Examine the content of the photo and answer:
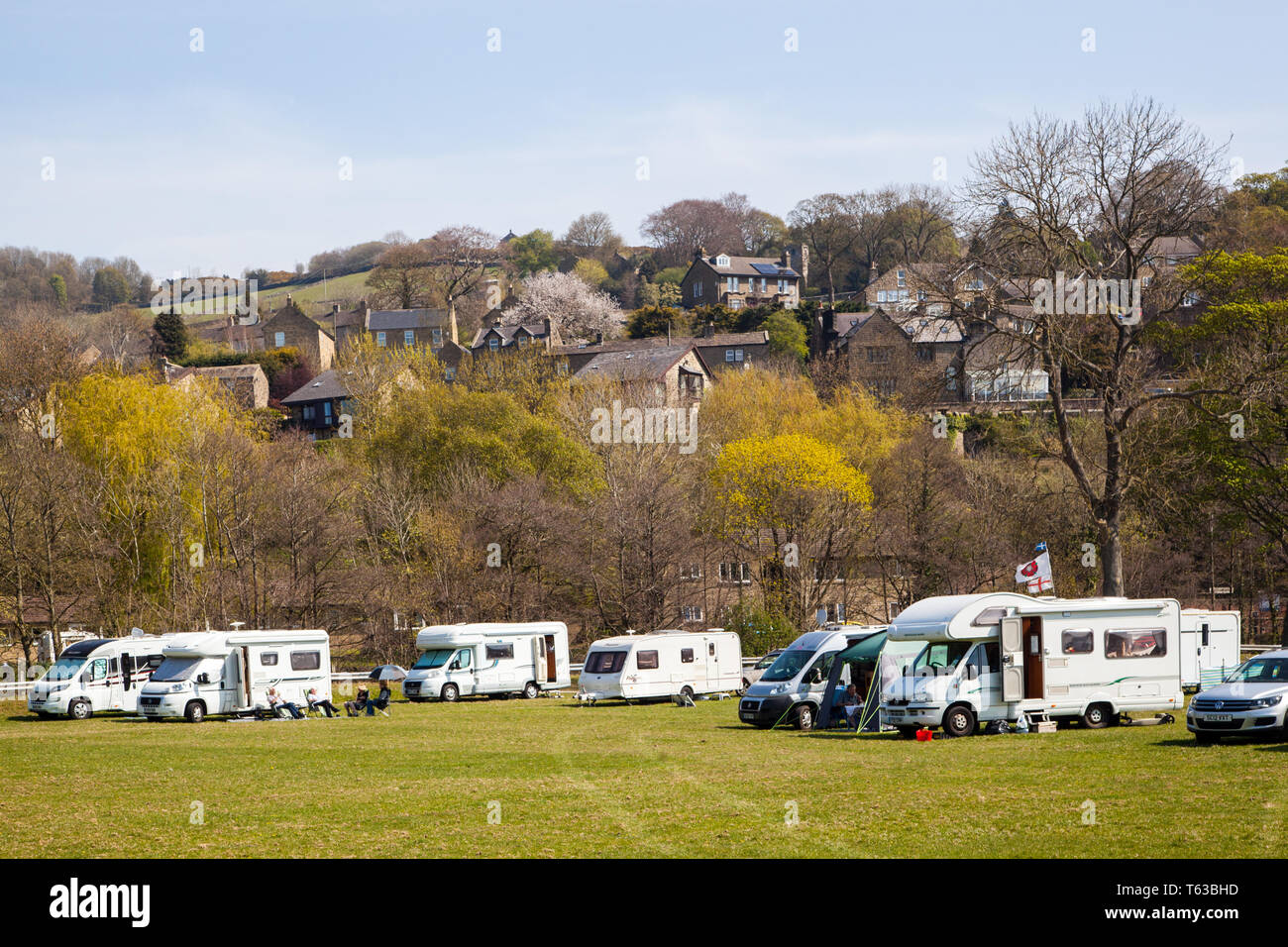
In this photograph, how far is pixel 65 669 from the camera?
35.8 m

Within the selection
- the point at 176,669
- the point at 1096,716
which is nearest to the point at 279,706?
the point at 176,669

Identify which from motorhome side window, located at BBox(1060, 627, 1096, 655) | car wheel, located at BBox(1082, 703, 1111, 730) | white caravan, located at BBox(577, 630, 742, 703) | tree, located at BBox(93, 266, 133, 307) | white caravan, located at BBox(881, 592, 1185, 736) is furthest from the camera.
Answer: tree, located at BBox(93, 266, 133, 307)

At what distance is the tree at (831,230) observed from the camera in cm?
14612

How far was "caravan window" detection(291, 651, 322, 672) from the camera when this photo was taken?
117 feet

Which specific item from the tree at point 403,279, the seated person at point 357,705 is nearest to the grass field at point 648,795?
the seated person at point 357,705

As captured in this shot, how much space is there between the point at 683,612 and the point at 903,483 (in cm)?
1378

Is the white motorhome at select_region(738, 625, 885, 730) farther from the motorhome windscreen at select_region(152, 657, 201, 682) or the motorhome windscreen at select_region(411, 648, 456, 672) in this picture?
the motorhome windscreen at select_region(152, 657, 201, 682)

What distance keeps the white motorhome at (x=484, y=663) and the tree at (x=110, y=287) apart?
509 feet

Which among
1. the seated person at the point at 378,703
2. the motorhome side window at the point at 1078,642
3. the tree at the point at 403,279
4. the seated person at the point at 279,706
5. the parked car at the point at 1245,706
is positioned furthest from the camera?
the tree at the point at 403,279

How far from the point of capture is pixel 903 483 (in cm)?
Result: 6344

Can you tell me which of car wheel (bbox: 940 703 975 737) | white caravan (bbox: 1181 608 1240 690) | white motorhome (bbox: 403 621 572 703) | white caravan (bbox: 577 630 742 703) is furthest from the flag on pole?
white motorhome (bbox: 403 621 572 703)

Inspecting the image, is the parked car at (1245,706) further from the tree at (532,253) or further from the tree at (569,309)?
the tree at (532,253)

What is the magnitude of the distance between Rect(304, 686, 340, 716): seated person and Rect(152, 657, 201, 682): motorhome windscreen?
338 centimetres
